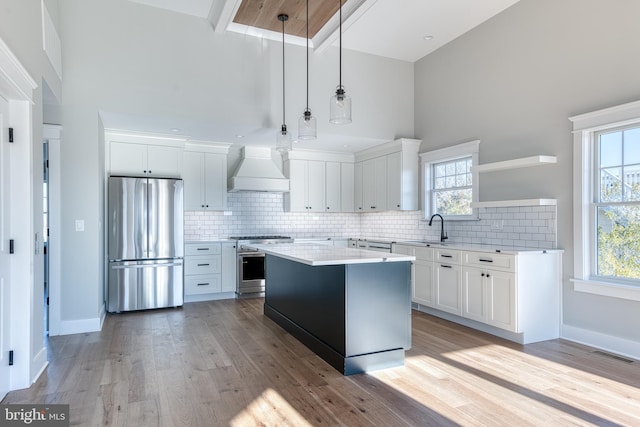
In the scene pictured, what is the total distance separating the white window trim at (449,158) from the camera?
504 cm

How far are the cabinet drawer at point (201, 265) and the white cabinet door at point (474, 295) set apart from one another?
3.53 metres

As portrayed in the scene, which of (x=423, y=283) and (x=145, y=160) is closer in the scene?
(x=423, y=283)

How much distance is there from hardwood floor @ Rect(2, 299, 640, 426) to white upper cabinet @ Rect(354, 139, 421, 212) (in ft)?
7.87

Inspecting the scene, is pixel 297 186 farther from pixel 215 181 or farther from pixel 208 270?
pixel 208 270

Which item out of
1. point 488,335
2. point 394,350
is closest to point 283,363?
point 394,350

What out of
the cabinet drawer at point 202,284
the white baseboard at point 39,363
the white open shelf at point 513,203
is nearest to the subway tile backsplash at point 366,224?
the white open shelf at point 513,203

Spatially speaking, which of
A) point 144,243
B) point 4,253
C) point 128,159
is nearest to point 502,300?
point 4,253

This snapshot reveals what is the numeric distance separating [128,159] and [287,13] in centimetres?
284

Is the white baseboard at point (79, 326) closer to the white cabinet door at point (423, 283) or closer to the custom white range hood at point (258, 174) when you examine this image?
the custom white range hood at point (258, 174)

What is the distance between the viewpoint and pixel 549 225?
4.15m

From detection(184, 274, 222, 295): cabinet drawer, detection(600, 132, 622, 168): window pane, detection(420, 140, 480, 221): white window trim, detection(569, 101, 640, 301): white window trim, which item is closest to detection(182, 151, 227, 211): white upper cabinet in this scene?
detection(184, 274, 222, 295): cabinet drawer

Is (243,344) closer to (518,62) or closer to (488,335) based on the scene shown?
(488,335)

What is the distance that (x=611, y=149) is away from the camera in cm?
370

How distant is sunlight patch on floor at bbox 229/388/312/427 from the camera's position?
7.70 ft
